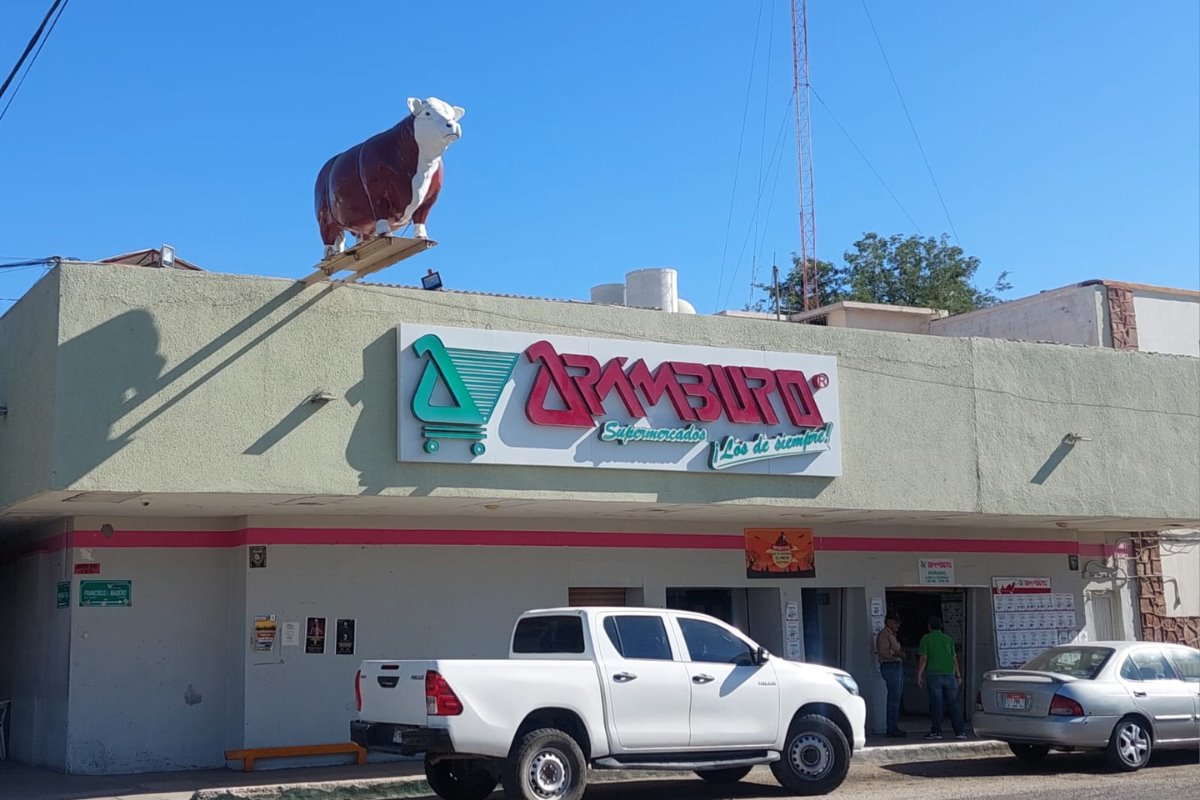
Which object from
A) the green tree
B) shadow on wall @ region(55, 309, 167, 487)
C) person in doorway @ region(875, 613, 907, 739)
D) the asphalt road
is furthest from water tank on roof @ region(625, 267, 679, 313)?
the green tree

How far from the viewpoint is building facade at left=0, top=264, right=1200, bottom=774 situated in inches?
526

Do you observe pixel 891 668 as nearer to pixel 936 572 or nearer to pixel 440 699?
pixel 936 572

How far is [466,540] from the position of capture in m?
17.0

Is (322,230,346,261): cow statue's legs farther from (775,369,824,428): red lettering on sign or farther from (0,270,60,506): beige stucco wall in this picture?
(775,369,824,428): red lettering on sign

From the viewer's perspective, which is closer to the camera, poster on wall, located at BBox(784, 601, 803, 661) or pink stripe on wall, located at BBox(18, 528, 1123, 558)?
pink stripe on wall, located at BBox(18, 528, 1123, 558)

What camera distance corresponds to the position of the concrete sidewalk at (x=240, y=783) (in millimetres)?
13305

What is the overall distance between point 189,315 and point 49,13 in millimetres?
3110

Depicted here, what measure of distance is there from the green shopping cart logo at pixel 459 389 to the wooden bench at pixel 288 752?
3.76 meters

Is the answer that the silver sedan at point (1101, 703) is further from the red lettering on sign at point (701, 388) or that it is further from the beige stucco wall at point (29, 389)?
the beige stucco wall at point (29, 389)

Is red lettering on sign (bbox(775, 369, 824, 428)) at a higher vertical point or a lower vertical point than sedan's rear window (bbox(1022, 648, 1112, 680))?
higher

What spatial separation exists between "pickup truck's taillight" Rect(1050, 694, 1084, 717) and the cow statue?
9062 mm

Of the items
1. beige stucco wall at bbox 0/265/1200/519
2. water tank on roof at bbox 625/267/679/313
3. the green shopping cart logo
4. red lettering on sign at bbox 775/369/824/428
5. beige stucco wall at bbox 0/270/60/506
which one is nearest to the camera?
beige stucco wall at bbox 0/270/60/506

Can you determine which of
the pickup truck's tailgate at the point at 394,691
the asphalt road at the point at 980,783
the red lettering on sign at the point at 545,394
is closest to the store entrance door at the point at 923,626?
the asphalt road at the point at 980,783

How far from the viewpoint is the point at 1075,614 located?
71.7ft
